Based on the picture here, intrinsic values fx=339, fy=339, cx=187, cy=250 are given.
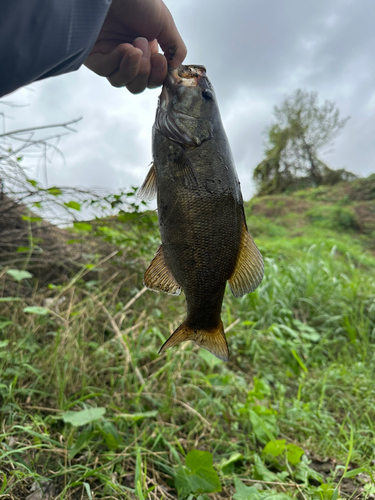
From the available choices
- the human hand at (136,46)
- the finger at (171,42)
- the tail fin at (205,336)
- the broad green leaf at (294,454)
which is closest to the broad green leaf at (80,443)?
the tail fin at (205,336)

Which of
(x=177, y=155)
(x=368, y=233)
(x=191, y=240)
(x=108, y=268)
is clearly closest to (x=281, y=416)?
(x=191, y=240)

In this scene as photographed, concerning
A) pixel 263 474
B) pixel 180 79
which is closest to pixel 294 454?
pixel 263 474

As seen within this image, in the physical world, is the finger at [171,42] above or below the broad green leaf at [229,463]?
above

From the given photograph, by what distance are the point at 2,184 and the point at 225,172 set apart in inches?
93.0

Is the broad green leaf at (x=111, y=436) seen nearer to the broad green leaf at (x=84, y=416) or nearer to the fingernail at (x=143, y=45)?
the broad green leaf at (x=84, y=416)

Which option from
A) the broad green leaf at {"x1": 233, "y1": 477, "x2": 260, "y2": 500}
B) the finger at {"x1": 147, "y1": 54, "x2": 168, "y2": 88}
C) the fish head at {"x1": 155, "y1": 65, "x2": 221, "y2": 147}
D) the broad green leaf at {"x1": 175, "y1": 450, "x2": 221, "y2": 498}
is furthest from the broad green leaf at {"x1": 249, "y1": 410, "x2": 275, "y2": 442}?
the finger at {"x1": 147, "y1": 54, "x2": 168, "y2": 88}

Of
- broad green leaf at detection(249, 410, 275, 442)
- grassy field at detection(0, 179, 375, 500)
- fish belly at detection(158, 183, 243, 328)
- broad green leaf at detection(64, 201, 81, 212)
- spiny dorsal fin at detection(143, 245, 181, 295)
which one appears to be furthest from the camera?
broad green leaf at detection(64, 201, 81, 212)

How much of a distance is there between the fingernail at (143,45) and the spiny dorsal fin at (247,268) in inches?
41.3

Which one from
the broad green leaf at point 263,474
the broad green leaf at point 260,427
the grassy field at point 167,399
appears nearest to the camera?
the grassy field at point 167,399

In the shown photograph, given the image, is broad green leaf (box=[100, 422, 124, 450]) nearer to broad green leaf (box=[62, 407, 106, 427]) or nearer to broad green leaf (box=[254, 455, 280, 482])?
broad green leaf (box=[62, 407, 106, 427])

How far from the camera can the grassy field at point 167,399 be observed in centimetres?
190

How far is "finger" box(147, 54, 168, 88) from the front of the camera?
1.72 m

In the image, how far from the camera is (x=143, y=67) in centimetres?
173

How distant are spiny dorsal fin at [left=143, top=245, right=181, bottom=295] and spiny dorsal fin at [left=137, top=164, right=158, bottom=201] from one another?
0.26m
